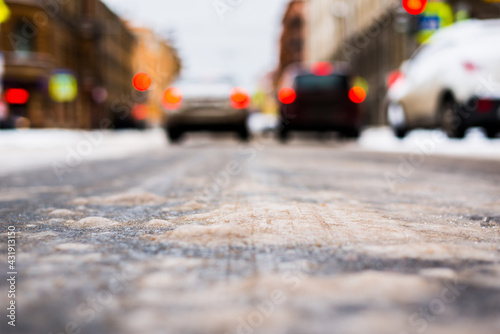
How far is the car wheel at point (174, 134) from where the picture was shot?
1337cm

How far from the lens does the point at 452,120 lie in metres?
8.64

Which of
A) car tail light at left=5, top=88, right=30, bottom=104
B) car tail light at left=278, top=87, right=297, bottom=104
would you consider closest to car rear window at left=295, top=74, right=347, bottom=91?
car tail light at left=278, top=87, right=297, bottom=104

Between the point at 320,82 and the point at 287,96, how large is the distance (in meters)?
0.78

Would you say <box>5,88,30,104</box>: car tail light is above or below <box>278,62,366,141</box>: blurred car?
above

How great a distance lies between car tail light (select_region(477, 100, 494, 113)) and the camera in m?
7.98

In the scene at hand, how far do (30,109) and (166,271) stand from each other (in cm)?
3426

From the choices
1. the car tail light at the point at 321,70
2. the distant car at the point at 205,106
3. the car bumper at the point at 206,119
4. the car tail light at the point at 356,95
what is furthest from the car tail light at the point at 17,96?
the car tail light at the point at 356,95

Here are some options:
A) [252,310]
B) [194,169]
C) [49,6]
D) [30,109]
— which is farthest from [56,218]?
[49,6]

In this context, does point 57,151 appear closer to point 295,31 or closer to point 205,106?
point 205,106

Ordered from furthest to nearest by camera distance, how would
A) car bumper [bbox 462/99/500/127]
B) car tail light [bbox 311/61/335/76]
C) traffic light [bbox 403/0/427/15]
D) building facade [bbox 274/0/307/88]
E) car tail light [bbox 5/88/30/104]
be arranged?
building facade [bbox 274/0/307/88] < car tail light [bbox 5/88/30/104] < traffic light [bbox 403/0/427/15] < car tail light [bbox 311/61/335/76] < car bumper [bbox 462/99/500/127]

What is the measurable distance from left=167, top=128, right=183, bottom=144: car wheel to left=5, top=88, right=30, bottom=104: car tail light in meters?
21.9

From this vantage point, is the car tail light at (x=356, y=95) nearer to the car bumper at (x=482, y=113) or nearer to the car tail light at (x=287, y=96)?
the car tail light at (x=287, y=96)

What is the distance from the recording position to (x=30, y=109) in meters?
34.1

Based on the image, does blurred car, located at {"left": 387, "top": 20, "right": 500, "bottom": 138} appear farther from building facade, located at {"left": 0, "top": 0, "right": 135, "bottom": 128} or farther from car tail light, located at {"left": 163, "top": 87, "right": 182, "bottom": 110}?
building facade, located at {"left": 0, "top": 0, "right": 135, "bottom": 128}
